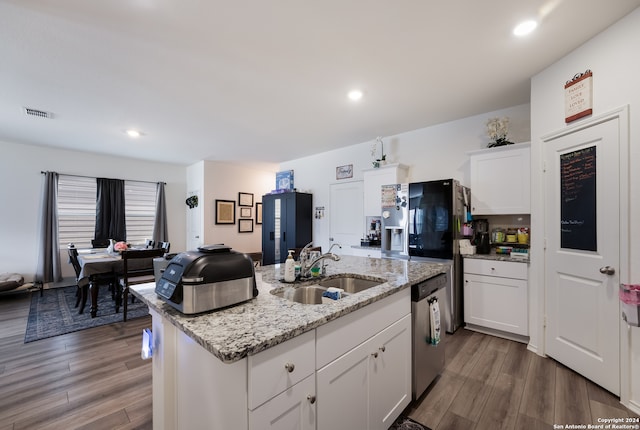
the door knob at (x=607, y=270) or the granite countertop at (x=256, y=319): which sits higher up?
the door knob at (x=607, y=270)

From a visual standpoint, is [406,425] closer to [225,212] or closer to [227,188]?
[225,212]

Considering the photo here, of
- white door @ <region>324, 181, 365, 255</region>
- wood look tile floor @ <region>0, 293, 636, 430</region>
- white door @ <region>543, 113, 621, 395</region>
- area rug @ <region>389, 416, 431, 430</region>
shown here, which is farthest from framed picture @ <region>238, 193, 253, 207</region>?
white door @ <region>543, 113, 621, 395</region>

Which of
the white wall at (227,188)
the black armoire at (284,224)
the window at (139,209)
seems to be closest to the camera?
the black armoire at (284,224)

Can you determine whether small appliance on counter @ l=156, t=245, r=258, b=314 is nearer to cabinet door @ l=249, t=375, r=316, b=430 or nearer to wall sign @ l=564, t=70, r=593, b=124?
cabinet door @ l=249, t=375, r=316, b=430

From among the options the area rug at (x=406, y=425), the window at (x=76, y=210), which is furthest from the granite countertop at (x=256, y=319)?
the window at (x=76, y=210)

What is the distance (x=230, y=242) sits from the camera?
21.2 ft

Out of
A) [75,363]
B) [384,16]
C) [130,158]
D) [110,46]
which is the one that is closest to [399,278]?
[384,16]

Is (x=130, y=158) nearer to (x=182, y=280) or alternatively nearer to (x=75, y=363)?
(x=75, y=363)

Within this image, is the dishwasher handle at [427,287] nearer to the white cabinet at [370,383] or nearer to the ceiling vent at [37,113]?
the white cabinet at [370,383]

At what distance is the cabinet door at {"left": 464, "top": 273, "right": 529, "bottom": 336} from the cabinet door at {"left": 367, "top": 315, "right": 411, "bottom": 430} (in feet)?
5.63

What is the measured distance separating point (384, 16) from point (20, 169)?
663 cm

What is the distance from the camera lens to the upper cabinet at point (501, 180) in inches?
112

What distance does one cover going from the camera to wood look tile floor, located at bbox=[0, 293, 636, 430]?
1.73m

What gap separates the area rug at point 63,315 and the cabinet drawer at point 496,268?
4290 mm
